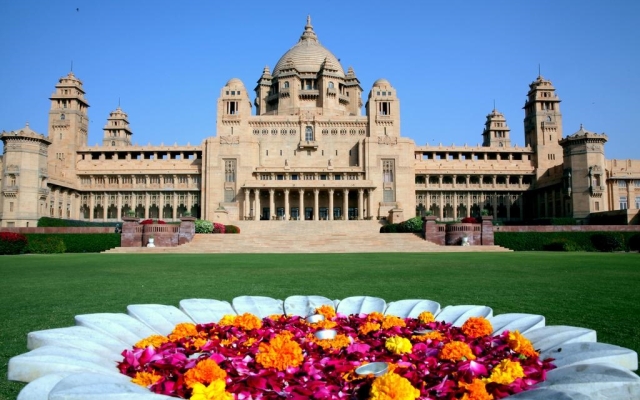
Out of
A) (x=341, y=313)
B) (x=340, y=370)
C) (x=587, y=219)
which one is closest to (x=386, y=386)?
(x=340, y=370)

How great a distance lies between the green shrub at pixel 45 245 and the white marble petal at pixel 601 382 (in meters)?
36.6

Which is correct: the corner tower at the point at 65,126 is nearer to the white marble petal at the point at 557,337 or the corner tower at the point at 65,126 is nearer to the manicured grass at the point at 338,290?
the manicured grass at the point at 338,290

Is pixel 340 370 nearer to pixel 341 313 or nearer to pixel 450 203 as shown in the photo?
pixel 341 313

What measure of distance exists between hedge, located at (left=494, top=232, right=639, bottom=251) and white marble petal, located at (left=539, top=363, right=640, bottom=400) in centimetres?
3491

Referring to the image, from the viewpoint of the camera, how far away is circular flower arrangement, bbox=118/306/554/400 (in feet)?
11.2

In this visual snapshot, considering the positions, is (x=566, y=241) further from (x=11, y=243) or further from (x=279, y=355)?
(x=11, y=243)

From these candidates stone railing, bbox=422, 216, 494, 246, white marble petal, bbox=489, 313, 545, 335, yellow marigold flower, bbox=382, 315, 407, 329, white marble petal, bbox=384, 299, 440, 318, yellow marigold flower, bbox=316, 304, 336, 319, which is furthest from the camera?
stone railing, bbox=422, 216, 494, 246

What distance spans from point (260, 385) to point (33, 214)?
217 ft

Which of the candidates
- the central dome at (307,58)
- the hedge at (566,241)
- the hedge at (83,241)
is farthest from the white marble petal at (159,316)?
the central dome at (307,58)

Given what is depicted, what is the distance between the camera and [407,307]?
6.36 metres

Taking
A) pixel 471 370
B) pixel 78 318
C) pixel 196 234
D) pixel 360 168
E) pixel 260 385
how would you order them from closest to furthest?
pixel 260 385 → pixel 471 370 → pixel 78 318 → pixel 196 234 → pixel 360 168

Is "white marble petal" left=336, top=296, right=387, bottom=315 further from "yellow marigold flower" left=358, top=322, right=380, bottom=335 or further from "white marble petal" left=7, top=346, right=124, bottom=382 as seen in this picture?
"white marble petal" left=7, top=346, right=124, bottom=382

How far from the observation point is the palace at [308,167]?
200 ft

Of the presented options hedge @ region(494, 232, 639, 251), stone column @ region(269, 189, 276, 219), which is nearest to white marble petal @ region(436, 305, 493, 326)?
hedge @ region(494, 232, 639, 251)
